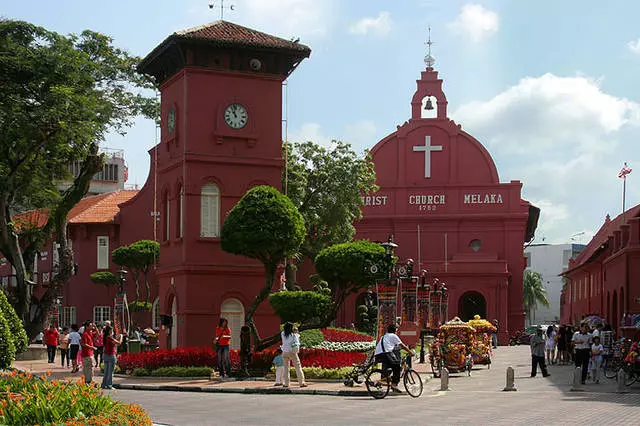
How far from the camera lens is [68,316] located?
56.2 m

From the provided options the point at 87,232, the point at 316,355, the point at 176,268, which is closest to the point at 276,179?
the point at 176,268

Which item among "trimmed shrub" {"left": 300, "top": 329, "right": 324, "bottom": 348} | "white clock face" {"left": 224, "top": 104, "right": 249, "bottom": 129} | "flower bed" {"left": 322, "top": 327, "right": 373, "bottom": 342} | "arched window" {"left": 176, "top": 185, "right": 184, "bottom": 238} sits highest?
"white clock face" {"left": 224, "top": 104, "right": 249, "bottom": 129}

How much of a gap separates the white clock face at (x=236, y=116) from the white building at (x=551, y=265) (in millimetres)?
86710

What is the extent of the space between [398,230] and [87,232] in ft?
60.7

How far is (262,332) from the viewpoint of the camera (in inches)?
1271

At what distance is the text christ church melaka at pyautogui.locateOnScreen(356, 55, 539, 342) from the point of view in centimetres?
6128

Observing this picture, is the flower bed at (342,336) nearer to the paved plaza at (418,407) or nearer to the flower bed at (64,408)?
the paved plaza at (418,407)

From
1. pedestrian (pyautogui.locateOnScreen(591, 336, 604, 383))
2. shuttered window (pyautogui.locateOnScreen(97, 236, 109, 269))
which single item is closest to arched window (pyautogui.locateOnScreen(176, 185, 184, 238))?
pedestrian (pyautogui.locateOnScreen(591, 336, 604, 383))

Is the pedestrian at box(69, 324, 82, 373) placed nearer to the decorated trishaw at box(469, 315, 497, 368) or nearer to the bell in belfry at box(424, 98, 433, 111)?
the decorated trishaw at box(469, 315, 497, 368)

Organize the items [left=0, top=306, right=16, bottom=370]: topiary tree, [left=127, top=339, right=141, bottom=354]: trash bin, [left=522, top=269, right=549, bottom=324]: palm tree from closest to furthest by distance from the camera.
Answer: [left=0, top=306, right=16, bottom=370]: topiary tree < [left=127, top=339, right=141, bottom=354]: trash bin < [left=522, top=269, right=549, bottom=324]: palm tree

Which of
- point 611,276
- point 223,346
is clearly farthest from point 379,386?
point 611,276

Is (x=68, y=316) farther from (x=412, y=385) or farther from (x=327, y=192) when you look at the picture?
(x=412, y=385)

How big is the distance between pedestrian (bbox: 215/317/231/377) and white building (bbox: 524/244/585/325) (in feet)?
302

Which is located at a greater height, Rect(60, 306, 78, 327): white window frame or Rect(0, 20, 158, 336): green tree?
Rect(0, 20, 158, 336): green tree
